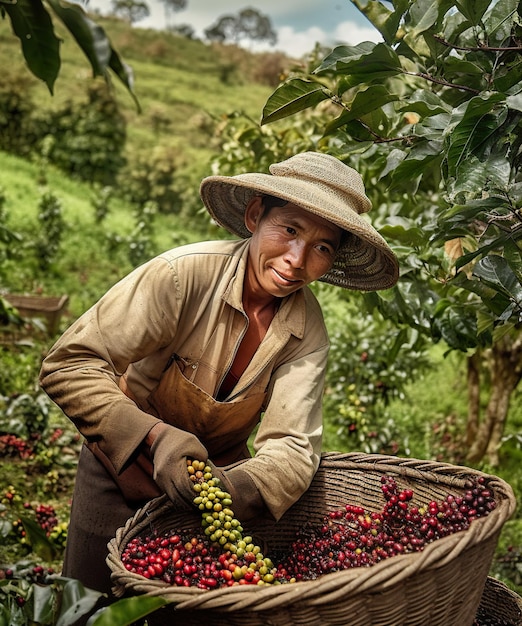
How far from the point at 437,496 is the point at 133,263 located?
17.6 ft

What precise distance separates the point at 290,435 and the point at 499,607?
76 cm

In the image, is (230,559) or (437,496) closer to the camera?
(230,559)

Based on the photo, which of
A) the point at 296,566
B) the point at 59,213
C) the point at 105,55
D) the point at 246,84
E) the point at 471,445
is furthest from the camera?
the point at 246,84

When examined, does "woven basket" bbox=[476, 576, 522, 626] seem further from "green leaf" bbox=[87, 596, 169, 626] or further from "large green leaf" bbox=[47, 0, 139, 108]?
"large green leaf" bbox=[47, 0, 139, 108]

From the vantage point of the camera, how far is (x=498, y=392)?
404cm

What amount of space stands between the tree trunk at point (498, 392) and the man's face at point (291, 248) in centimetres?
203

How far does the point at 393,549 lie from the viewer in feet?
5.68

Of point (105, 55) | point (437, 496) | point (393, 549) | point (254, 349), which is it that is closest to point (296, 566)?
point (393, 549)

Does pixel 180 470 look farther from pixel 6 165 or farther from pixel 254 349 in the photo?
pixel 6 165

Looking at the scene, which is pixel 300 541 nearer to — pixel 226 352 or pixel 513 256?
pixel 226 352

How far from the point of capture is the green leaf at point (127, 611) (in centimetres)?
107

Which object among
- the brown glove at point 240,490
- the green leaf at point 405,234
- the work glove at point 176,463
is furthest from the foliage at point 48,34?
the green leaf at point 405,234

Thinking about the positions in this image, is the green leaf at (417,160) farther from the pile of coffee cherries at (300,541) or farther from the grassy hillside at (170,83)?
the grassy hillside at (170,83)

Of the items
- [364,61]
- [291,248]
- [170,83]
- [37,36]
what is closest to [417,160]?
[364,61]
